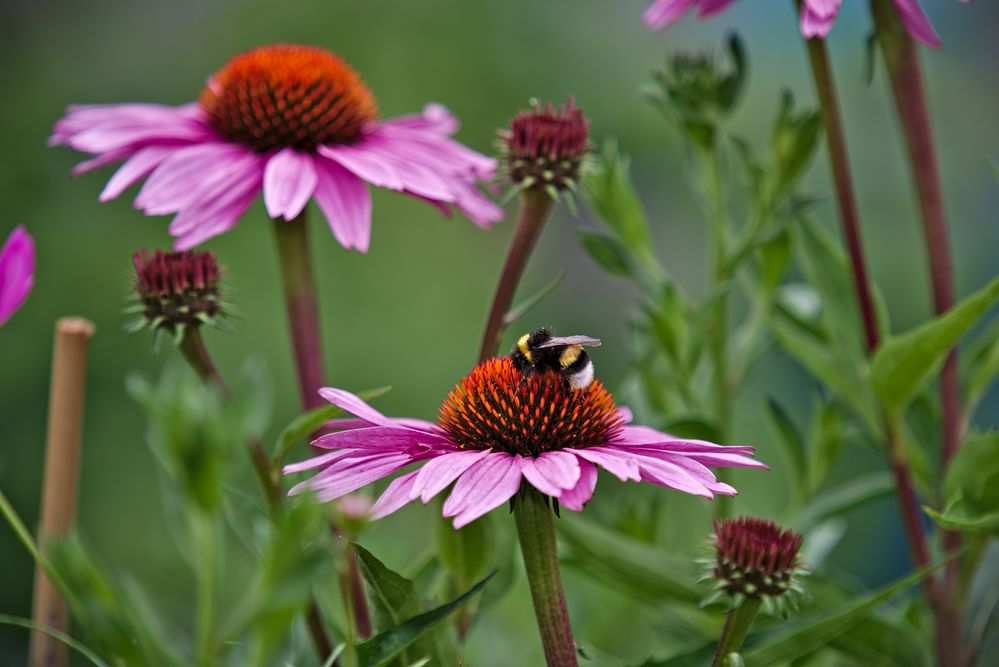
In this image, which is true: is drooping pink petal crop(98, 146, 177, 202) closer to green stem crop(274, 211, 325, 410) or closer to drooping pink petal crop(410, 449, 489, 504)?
green stem crop(274, 211, 325, 410)

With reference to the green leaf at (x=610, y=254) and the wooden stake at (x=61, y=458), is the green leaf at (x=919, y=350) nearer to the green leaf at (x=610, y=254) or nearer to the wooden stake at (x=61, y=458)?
the green leaf at (x=610, y=254)

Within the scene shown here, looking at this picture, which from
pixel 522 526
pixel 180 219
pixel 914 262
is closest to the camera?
pixel 522 526

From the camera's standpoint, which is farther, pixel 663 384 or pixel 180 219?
pixel 663 384

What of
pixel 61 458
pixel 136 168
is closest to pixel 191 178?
pixel 136 168

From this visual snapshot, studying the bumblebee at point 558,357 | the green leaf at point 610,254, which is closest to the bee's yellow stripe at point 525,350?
the bumblebee at point 558,357

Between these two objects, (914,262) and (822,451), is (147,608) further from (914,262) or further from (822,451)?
(914,262)

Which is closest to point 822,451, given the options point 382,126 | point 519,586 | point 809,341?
point 809,341
